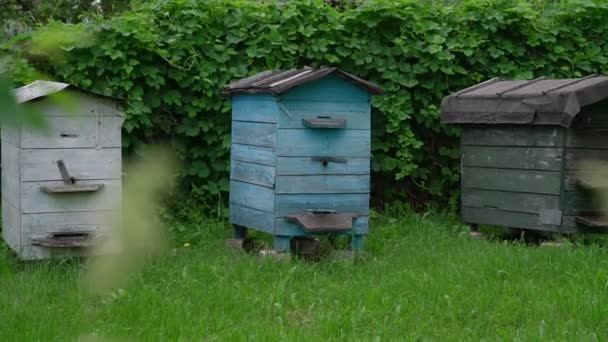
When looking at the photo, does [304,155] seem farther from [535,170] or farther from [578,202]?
[578,202]

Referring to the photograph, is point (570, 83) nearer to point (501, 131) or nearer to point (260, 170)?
point (501, 131)

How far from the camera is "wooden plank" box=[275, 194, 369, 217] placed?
5473mm

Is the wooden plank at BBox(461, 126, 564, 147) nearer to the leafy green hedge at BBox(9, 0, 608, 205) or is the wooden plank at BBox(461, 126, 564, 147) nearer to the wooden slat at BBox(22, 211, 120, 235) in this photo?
the leafy green hedge at BBox(9, 0, 608, 205)

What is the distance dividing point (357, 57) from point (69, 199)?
2.95 metres

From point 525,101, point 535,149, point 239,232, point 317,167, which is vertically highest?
point 525,101

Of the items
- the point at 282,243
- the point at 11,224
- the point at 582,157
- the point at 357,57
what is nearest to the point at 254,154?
the point at 282,243

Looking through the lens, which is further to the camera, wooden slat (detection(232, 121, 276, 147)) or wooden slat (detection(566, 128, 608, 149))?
wooden slat (detection(566, 128, 608, 149))

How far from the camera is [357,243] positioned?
5758mm

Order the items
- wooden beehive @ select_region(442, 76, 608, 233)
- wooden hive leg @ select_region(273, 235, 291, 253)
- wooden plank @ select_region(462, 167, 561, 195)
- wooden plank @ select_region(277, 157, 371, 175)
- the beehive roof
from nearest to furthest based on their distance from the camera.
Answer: wooden plank @ select_region(277, 157, 371, 175) → wooden hive leg @ select_region(273, 235, 291, 253) → the beehive roof → wooden beehive @ select_region(442, 76, 608, 233) → wooden plank @ select_region(462, 167, 561, 195)

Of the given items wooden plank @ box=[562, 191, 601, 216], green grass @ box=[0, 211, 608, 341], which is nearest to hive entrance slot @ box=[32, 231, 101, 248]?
green grass @ box=[0, 211, 608, 341]

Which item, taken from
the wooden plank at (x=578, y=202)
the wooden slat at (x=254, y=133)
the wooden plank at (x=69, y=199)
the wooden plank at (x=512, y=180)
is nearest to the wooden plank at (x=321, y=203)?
the wooden slat at (x=254, y=133)

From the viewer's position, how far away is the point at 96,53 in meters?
6.48

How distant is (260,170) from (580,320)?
234 centimetres

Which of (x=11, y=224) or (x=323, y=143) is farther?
(x=323, y=143)
